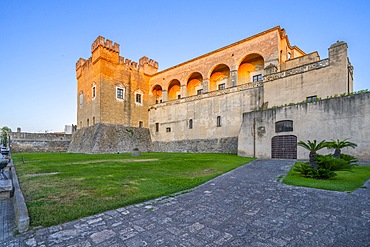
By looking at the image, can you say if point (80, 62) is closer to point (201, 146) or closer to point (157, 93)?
point (157, 93)

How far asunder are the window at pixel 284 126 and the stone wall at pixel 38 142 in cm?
3153

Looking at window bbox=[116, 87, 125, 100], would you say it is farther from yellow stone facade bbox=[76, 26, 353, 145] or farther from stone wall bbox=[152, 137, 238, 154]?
stone wall bbox=[152, 137, 238, 154]

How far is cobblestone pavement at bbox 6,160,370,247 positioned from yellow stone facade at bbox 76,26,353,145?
1282 cm

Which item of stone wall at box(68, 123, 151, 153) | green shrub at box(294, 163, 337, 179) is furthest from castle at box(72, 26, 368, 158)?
green shrub at box(294, 163, 337, 179)

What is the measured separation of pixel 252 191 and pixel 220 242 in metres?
3.06

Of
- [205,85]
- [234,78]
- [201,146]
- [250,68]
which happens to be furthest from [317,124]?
[205,85]

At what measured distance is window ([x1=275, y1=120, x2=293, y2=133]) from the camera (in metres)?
13.9

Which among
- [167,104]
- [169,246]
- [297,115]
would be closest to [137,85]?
[167,104]

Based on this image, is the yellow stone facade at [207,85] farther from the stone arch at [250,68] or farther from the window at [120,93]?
the window at [120,93]

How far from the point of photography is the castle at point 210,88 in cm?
1520

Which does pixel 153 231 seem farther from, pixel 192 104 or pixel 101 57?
pixel 101 57

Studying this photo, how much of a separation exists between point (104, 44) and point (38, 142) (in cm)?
1883

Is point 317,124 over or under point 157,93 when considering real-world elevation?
under

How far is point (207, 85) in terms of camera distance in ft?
81.7
